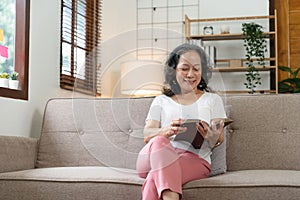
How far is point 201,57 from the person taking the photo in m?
2.46

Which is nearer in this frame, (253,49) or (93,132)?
(93,132)

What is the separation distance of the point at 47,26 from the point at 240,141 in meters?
1.56

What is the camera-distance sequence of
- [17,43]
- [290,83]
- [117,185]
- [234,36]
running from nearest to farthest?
[117,185], [17,43], [290,83], [234,36]

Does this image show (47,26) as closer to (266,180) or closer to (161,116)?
(161,116)

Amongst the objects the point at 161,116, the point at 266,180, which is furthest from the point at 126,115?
the point at 266,180

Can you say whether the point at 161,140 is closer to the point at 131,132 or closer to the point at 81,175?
the point at 81,175

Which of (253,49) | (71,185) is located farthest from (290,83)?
(71,185)

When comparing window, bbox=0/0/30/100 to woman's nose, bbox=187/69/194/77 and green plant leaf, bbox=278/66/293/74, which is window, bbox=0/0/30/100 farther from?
green plant leaf, bbox=278/66/293/74

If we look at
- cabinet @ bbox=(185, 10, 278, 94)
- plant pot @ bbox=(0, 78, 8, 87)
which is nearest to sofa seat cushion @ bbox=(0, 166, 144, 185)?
plant pot @ bbox=(0, 78, 8, 87)

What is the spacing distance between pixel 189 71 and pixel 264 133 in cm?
56

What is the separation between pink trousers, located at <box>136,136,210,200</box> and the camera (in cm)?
204

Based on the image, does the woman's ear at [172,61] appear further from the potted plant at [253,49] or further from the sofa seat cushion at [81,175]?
the potted plant at [253,49]

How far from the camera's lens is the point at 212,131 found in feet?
7.52

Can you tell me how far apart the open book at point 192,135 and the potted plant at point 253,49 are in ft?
8.48
